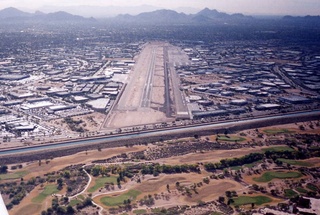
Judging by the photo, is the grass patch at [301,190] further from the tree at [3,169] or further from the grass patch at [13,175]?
the tree at [3,169]

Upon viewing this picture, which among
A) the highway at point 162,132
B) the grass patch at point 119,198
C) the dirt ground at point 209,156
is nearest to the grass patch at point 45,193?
A: the grass patch at point 119,198

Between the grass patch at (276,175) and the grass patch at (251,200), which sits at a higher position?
the grass patch at (276,175)

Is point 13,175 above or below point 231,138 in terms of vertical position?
below

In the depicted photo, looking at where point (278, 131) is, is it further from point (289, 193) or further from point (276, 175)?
point (289, 193)

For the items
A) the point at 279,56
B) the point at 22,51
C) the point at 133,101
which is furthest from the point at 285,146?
the point at 22,51

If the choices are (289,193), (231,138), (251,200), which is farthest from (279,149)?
(251,200)

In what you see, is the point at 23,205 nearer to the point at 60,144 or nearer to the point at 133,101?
the point at 60,144
